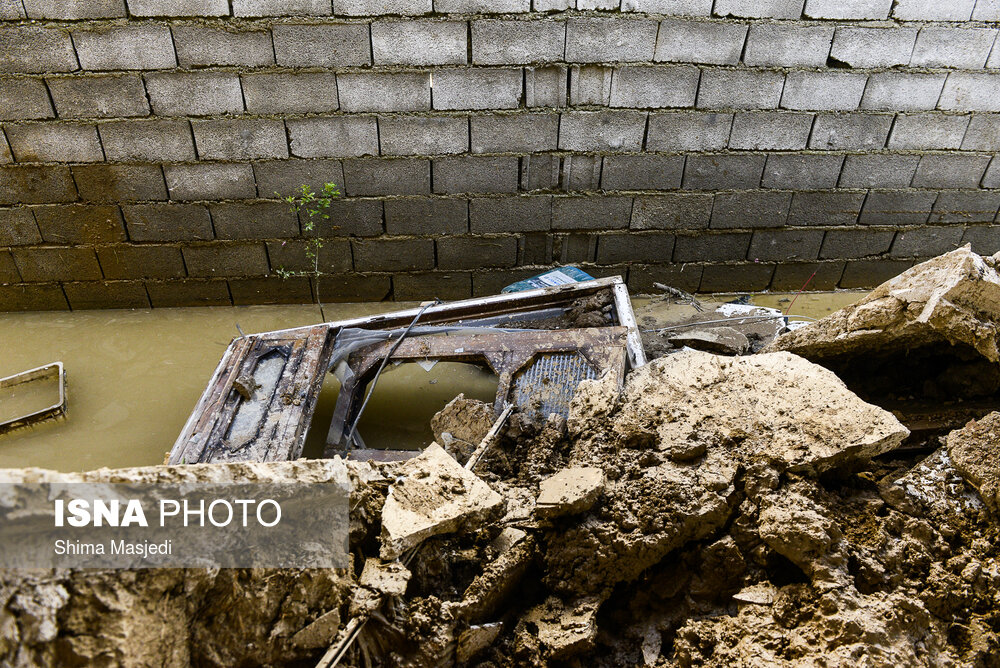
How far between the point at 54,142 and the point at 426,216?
2300mm

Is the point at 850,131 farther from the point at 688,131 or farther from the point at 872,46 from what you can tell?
the point at 688,131

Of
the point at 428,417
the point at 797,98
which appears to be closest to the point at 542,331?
the point at 428,417

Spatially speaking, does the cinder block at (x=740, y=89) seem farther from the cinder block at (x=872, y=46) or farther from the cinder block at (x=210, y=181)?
the cinder block at (x=210, y=181)

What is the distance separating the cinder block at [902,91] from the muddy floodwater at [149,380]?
1.37 meters

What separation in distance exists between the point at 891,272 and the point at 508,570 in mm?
4452

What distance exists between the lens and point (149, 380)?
12.1ft

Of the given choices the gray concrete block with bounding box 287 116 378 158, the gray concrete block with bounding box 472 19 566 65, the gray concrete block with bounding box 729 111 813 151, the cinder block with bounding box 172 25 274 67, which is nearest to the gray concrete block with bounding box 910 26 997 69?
the gray concrete block with bounding box 729 111 813 151

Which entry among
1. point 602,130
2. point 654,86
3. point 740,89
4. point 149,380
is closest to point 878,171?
point 740,89

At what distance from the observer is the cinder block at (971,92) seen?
387cm

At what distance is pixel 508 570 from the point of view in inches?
58.2

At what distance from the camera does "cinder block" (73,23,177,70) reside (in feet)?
11.2

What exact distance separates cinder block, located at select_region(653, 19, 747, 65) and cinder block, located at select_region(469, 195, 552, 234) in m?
1.15

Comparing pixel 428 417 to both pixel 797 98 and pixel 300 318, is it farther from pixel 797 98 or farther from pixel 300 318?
pixel 797 98

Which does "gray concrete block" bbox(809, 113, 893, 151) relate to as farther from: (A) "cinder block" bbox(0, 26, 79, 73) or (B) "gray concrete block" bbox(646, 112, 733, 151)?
(A) "cinder block" bbox(0, 26, 79, 73)
